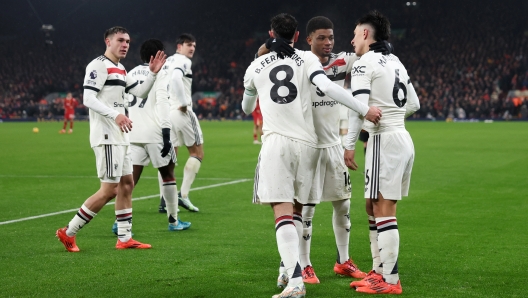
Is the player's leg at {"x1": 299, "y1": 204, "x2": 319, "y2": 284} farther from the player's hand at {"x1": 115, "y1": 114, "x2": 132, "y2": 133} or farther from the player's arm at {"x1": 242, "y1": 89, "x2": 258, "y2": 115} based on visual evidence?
the player's hand at {"x1": 115, "y1": 114, "x2": 132, "y2": 133}

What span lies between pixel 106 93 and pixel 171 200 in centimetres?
177

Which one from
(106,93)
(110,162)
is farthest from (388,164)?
(106,93)

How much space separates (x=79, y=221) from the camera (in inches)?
281

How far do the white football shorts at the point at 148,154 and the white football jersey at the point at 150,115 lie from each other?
7 cm

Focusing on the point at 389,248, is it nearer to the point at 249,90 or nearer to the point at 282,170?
the point at 282,170

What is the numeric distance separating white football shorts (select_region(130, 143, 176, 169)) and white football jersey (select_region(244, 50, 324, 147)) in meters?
3.51

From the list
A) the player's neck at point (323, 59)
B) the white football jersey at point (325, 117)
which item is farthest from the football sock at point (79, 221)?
the player's neck at point (323, 59)

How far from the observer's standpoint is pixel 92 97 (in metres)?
7.05

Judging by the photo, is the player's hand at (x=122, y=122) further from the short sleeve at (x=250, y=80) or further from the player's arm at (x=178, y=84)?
the player's arm at (x=178, y=84)

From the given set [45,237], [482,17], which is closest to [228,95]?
[482,17]

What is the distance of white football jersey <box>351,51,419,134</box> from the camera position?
5.31 meters

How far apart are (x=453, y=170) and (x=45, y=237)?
983 cm

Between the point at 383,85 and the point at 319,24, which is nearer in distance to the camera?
the point at 383,85

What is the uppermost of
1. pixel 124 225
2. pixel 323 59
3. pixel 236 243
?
pixel 323 59
